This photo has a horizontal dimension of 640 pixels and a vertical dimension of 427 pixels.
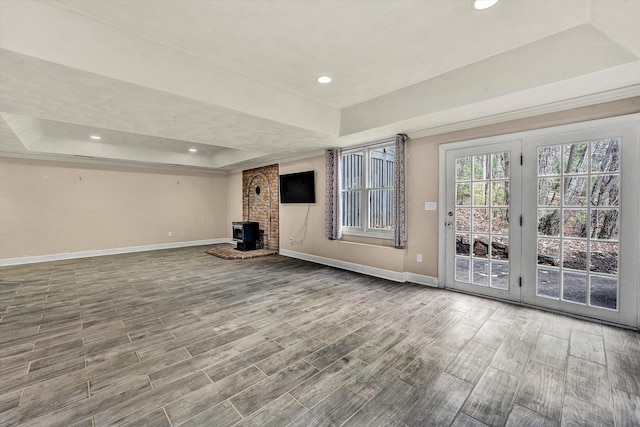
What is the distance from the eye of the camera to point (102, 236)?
22.6 ft

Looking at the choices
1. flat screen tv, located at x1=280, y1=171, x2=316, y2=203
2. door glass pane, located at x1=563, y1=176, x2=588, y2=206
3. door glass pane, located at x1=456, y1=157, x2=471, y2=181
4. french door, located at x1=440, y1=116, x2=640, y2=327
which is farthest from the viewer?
flat screen tv, located at x1=280, y1=171, x2=316, y2=203

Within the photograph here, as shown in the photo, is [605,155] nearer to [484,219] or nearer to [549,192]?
[549,192]

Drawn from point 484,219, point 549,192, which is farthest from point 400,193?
point 549,192

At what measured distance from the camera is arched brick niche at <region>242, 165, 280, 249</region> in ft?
23.6

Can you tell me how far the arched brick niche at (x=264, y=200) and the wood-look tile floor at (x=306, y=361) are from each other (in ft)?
11.3

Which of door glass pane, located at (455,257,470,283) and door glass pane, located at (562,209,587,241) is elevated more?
door glass pane, located at (562,209,587,241)

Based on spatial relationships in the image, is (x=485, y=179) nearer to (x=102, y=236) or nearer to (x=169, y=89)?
(x=169, y=89)

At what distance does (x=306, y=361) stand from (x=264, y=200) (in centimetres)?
580

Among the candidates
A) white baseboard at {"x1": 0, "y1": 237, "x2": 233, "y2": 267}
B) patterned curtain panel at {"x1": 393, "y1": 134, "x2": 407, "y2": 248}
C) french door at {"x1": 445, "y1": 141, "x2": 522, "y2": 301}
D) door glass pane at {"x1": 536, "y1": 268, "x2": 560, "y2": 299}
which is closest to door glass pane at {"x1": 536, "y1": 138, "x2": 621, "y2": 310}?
door glass pane at {"x1": 536, "y1": 268, "x2": 560, "y2": 299}

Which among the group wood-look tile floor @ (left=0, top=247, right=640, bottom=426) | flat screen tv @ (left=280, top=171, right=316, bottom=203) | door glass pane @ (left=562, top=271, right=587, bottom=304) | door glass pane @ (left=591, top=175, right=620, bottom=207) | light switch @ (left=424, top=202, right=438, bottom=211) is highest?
flat screen tv @ (left=280, top=171, right=316, bottom=203)

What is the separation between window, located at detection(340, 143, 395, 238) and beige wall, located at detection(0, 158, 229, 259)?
5297 mm

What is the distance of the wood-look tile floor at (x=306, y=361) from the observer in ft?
5.47

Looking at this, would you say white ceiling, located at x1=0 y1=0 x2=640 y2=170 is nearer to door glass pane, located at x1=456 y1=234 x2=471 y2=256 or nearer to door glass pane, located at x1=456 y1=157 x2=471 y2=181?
door glass pane, located at x1=456 y1=157 x2=471 y2=181

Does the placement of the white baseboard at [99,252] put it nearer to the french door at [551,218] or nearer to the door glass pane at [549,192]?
the french door at [551,218]
